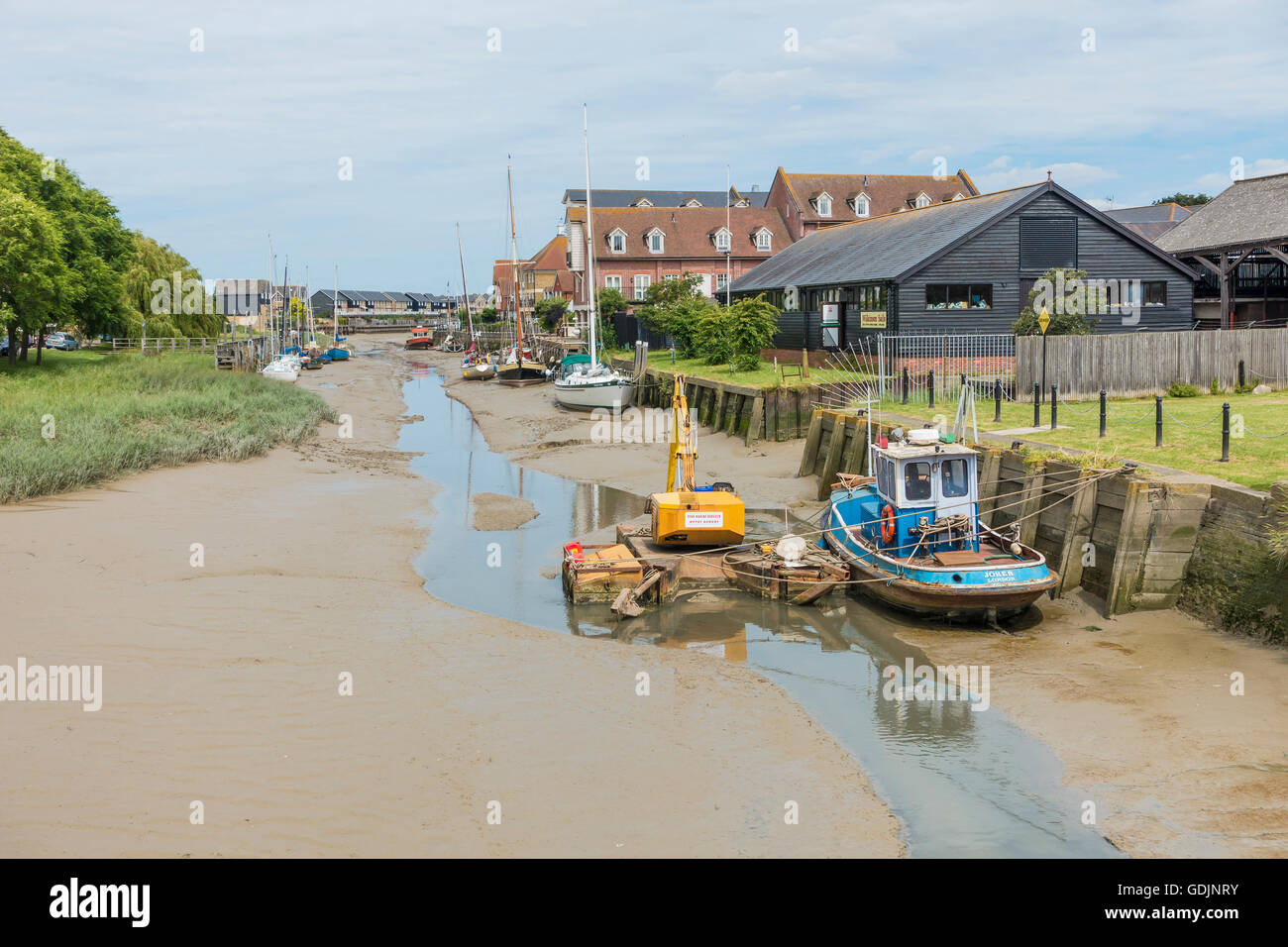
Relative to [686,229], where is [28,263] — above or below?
below

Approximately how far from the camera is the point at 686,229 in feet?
254

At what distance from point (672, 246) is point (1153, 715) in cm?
6653

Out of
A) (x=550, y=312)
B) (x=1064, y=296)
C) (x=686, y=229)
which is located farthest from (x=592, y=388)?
(x=550, y=312)

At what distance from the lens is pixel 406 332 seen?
173 meters

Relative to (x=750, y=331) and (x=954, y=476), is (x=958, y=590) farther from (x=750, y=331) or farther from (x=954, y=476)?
(x=750, y=331)

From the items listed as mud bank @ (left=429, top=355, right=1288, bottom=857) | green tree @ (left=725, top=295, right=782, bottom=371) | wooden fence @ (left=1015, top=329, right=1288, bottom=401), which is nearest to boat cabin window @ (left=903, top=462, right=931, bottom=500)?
mud bank @ (left=429, top=355, right=1288, bottom=857)

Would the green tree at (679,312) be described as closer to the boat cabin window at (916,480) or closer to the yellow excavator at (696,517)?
the yellow excavator at (696,517)

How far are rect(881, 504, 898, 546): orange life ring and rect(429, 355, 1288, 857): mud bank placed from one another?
1798mm

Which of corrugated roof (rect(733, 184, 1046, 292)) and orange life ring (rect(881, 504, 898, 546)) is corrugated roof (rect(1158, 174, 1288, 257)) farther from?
orange life ring (rect(881, 504, 898, 546))

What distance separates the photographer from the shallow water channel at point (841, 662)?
33.6 feet

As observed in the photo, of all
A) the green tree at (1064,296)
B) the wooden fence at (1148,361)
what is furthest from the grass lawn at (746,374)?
the wooden fence at (1148,361)

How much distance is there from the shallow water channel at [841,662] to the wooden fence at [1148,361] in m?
8.89

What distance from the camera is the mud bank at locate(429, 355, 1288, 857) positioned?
391 inches
